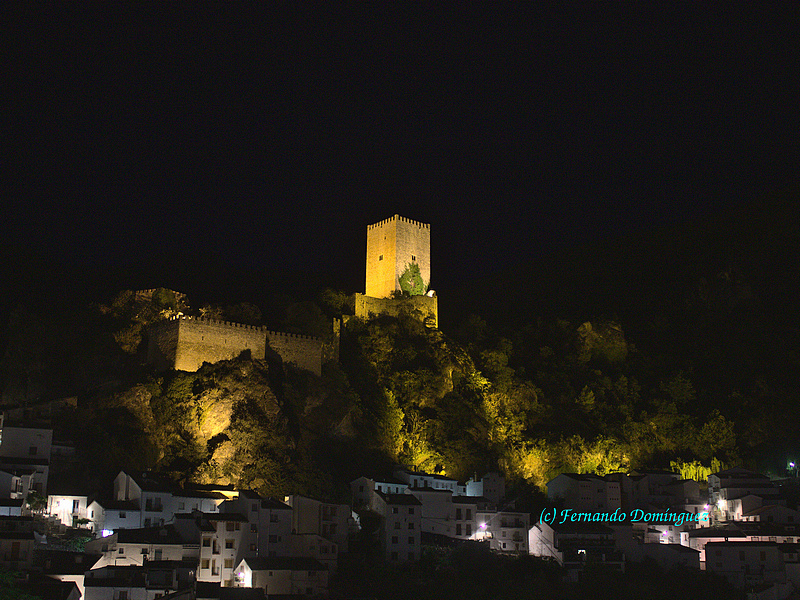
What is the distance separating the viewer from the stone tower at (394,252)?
59.9 metres

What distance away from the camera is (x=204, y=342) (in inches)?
1743

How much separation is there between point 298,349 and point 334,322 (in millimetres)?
4171

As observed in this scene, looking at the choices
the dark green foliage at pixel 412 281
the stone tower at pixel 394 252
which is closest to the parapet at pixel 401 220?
the stone tower at pixel 394 252

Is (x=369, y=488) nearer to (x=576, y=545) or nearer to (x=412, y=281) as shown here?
(x=576, y=545)

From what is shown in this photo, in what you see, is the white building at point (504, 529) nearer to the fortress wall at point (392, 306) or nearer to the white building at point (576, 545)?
the white building at point (576, 545)

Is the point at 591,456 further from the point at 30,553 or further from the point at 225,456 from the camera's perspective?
the point at 30,553

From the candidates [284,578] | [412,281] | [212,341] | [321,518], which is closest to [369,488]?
[321,518]

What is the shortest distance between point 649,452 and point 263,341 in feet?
81.2

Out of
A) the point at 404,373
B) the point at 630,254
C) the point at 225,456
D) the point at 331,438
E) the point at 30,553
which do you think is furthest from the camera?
the point at 630,254

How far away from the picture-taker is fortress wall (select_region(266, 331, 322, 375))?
155 feet

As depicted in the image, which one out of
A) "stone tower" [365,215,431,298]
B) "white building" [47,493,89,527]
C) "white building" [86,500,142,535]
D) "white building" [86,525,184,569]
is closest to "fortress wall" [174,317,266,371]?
"white building" [47,493,89,527]

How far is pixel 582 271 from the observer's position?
337ft

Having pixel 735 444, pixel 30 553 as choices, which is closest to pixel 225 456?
pixel 30 553

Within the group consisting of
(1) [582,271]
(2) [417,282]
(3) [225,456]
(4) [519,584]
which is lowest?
(4) [519,584]
